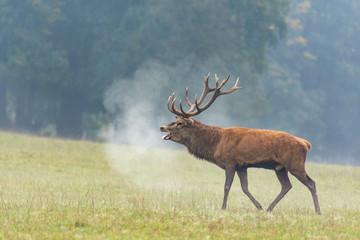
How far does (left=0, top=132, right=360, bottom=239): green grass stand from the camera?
361 inches

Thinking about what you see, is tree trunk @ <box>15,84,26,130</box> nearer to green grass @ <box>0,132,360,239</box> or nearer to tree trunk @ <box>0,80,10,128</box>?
tree trunk @ <box>0,80,10,128</box>

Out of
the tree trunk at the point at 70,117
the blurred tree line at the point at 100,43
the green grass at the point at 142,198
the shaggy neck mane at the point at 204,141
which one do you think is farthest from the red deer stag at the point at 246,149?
the tree trunk at the point at 70,117

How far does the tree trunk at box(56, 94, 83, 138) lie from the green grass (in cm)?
1186

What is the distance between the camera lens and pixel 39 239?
27.4 ft

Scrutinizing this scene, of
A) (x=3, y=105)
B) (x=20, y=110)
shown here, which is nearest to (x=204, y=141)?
(x=20, y=110)

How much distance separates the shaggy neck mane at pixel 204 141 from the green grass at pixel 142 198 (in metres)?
1.04

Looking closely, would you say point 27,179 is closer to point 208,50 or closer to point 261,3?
point 208,50

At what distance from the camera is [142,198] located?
49.5ft

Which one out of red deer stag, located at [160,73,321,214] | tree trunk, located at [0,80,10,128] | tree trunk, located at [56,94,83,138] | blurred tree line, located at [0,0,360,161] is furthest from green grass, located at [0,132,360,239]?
tree trunk, located at [0,80,10,128]

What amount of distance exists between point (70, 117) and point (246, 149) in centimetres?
2987

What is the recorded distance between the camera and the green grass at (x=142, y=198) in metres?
9.17

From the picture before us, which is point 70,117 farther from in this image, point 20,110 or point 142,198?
point 142,198

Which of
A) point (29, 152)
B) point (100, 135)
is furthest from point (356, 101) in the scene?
point (29, 152)

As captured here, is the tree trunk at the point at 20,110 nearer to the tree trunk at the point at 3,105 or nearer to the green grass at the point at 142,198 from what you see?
the tree trunk at the point at 3,105
